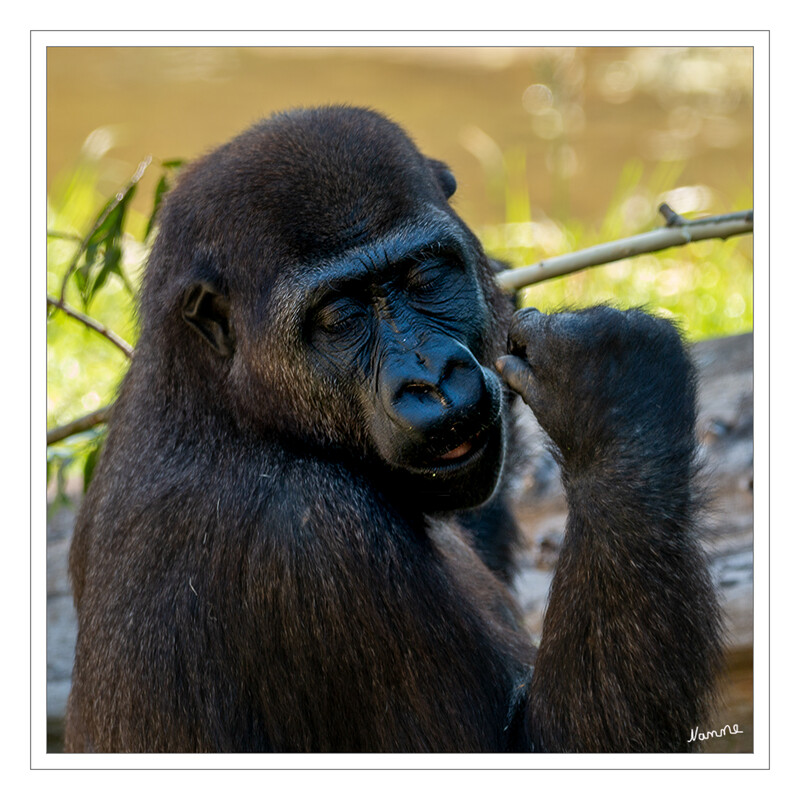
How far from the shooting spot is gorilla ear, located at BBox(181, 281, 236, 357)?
3.60 meters

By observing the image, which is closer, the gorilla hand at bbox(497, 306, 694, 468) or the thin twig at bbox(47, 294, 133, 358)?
the gorilla hand at bbox(497, 306, 694, 468)

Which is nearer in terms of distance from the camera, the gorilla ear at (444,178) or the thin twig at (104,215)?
the gorilla ear at (444,178)

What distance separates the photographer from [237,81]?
19.6 feet

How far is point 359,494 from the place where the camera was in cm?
345

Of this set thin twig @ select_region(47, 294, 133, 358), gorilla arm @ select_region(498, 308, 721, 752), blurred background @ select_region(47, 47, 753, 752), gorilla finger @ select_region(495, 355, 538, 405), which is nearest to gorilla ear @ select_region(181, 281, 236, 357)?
blurred background @ select_region(47, 47, 753, 752)

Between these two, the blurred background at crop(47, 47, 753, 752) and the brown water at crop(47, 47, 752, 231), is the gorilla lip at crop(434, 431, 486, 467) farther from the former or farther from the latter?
the brown water at crop(47, 47, 752, 231)

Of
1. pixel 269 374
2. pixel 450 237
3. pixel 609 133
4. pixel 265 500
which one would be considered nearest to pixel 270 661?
pixel 265 500

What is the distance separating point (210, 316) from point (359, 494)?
0.81 metres

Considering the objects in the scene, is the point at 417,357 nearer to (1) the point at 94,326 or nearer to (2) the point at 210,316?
(2) the point at 210,316

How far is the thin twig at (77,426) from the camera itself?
5059mm

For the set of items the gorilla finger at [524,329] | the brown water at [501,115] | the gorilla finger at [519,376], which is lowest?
the gorilla finger at [519,376]

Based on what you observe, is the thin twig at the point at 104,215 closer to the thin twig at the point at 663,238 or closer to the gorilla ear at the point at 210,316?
the gorilla ear at the point at 210,316
